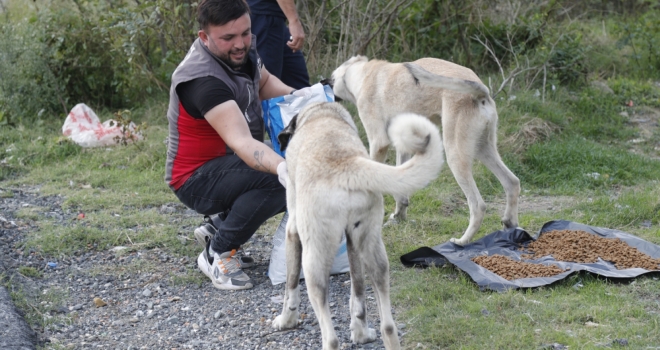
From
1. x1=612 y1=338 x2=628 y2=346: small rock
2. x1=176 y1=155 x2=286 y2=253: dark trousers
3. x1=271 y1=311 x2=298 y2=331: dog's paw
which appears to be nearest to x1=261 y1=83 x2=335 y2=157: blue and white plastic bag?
x1=176 y1=155 x2=286 y2=253: dark trousers

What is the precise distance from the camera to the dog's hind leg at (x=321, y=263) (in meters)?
3.01

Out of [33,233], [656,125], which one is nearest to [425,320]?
[33,233]

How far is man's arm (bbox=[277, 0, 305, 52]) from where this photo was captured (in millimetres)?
5527

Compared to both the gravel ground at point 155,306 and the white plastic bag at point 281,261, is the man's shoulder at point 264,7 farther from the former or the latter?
the white plastic bag at point 281,261

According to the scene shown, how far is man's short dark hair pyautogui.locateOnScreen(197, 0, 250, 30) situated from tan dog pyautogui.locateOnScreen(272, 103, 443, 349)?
2.80ft

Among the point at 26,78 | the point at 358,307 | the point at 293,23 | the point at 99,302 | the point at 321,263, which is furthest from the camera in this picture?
the point at 26,78

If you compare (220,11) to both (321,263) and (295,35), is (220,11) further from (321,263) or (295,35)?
(295,35)

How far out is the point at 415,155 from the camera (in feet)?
9.29

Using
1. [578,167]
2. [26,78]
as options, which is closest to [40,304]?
[578,167]

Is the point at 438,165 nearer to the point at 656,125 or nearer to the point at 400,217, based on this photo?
the point at 400,217

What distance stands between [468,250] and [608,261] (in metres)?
0.84

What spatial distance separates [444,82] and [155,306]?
2.17 meters

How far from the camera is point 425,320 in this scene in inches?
142

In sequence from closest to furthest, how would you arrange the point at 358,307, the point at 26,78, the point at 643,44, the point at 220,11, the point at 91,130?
the point at 358,307
the point at 220,11
the point at 91,130
the point at 26,78
the point at 643,44
